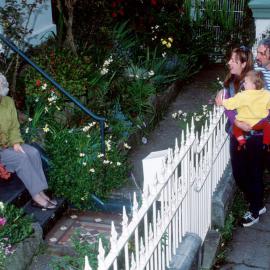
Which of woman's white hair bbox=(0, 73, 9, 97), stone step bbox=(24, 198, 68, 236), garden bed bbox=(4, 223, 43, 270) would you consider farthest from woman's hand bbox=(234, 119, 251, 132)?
woman's white hair bbox=(0, 73, 9, 97)

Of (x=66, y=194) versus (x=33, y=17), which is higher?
(x=33, y=17)

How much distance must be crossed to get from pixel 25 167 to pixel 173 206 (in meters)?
1.65

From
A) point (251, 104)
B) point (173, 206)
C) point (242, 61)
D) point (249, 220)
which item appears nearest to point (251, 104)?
point (251, 104)

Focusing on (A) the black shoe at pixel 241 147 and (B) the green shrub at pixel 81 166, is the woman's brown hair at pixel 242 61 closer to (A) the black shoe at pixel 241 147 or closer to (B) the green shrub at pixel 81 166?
(A) the black shoe at pixel 241 147

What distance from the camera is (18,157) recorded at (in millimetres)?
5316

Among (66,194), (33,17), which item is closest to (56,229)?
(66,194)

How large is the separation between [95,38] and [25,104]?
2298 mm

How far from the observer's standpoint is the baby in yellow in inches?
201

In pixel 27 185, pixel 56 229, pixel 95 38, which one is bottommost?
pixel 56 229

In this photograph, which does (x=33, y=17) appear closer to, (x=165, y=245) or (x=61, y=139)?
(x=61, y=139)

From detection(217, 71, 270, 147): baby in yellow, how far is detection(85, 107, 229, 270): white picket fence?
232 mm

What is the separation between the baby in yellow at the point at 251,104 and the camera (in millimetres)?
5113

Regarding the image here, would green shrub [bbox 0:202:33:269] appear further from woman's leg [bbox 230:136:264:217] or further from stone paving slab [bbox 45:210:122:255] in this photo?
woman's leg [bbox 230:136:264:217]

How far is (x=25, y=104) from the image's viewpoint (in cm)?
692
